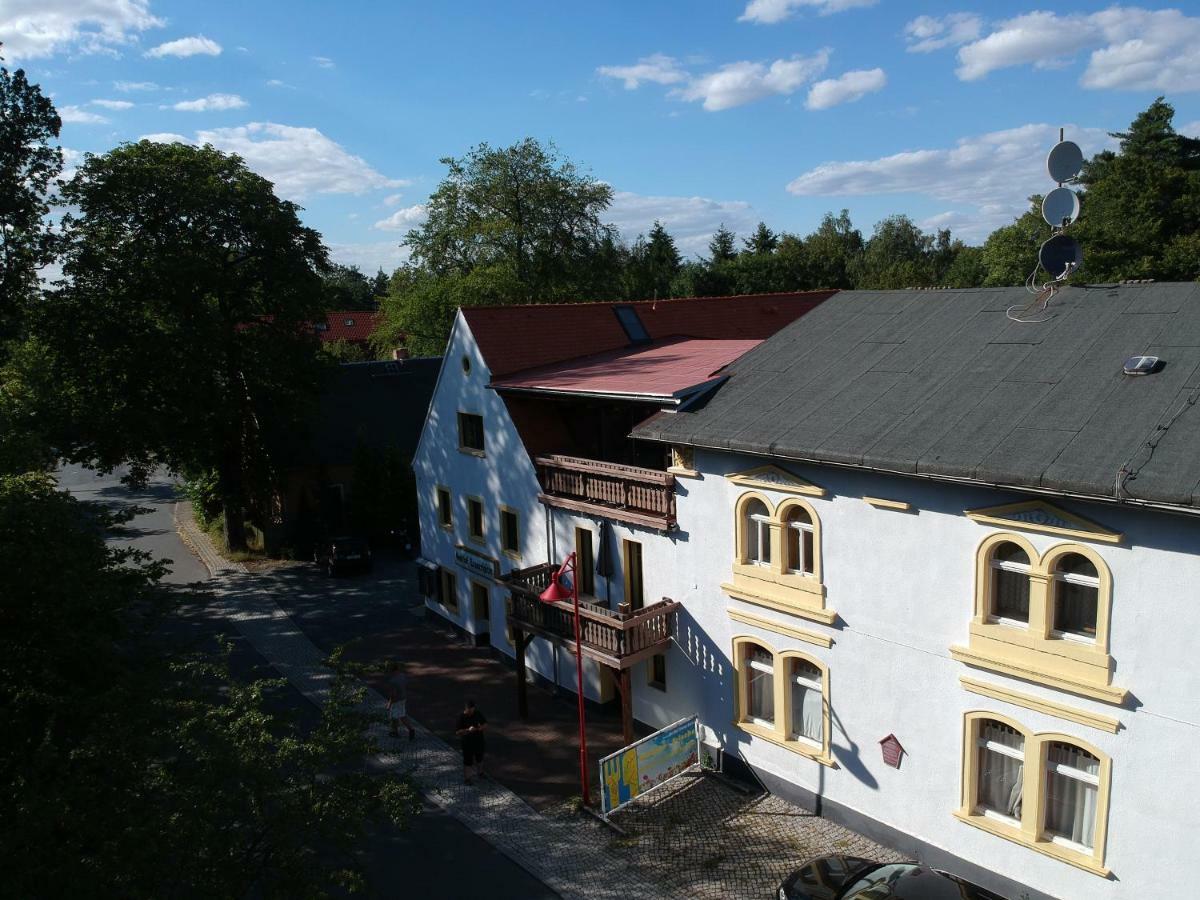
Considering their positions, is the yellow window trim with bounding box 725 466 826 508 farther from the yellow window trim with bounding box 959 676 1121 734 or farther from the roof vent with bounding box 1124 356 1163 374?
the roof vent with bounding box 1124 356 1163 374

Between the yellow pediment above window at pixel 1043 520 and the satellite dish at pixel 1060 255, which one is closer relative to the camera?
the yellow pediment above window at pixel 1043 520

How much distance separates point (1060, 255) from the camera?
49.1 ft

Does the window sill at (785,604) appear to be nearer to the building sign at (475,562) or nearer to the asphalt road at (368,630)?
the asphalt road at (368,630)

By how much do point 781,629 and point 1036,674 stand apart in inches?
178

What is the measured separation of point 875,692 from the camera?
47.0 ft

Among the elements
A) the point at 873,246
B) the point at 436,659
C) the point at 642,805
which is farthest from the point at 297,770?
the point at 873,246

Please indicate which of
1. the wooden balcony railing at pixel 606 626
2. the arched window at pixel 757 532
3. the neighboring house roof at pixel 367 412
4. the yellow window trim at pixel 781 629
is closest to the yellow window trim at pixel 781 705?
the yellow window trim at pixel 781 629

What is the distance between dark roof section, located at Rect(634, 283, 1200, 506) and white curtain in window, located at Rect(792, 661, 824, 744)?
4192mm

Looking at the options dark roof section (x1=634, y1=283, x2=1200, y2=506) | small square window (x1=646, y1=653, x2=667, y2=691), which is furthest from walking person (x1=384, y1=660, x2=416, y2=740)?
dark roof section (x1=634, y1=283, x2=1200, y2=506)

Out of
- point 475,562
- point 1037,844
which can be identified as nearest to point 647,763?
point 1037,844

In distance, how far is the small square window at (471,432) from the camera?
76.5 ft

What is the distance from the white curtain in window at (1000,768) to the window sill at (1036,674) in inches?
43.0

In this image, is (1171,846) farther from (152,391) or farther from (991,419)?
(152,391)

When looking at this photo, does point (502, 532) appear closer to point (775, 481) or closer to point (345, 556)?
point (775, 481)
